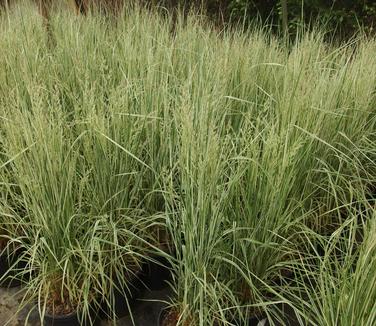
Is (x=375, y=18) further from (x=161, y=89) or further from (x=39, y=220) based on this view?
(x=39, y=220)

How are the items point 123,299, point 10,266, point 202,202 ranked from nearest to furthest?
point 202,202 < point 123,299 < point 10,266

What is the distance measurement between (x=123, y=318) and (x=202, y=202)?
0.54m

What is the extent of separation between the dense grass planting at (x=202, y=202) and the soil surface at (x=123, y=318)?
0.20 ft

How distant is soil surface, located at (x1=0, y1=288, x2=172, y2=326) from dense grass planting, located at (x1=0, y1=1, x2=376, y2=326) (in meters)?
0.06

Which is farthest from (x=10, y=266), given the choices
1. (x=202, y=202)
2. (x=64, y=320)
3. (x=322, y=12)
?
(x=322, y=12)

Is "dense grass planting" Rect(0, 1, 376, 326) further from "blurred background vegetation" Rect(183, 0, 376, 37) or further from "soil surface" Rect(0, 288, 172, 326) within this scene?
"blurred background vegetation" Rect(183, 0, 376, 37)

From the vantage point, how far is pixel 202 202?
46.9 inches

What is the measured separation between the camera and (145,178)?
1631 millimetres

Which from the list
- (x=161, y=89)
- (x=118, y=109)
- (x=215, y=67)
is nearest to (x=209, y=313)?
(x=118, y=109)

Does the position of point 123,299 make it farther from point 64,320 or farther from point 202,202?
point 202,202

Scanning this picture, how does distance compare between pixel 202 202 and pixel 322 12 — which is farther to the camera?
pixel 322 12

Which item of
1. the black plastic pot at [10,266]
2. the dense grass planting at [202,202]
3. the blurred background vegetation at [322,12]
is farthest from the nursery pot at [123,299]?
the blurred background vegetation at [322,12]

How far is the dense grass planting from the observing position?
3.96 ft

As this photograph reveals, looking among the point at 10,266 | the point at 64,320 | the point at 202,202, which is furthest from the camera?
the point at 10,266
